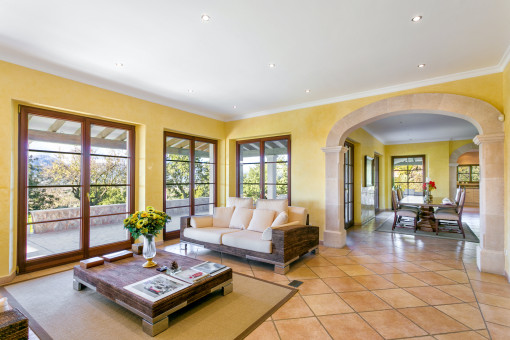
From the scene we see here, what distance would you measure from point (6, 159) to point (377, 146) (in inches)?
387

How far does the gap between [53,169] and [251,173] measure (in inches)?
151

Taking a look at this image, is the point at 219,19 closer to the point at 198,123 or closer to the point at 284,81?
the point at 284,81

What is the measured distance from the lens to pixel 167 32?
8.70 ft

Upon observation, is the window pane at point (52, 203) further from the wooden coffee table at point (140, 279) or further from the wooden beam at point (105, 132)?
the wooden coffee table at point (140, 279)

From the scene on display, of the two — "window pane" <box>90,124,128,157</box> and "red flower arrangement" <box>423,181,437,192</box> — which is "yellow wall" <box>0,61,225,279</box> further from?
"red flower arrangement" <box>423,181,437,192</box>

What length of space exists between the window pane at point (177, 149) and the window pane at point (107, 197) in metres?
1.21

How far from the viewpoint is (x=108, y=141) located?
4355mm

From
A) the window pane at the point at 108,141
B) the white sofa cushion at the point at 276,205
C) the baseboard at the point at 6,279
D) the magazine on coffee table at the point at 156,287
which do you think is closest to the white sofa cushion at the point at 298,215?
the white sofa cushion at the point at 276,205

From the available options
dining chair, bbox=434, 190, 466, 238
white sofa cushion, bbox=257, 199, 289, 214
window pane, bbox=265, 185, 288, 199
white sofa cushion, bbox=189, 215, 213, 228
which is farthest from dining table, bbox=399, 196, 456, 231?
white sofa cushion, bbox=189, 215, 213, 228

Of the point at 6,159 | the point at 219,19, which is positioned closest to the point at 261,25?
the point at 219,19

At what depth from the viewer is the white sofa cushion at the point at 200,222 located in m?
4.45

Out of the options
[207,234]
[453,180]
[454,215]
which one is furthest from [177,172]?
[453,180]

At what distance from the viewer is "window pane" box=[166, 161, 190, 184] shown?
17.4ft

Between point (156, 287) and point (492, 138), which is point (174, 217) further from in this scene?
point (492, 138)
